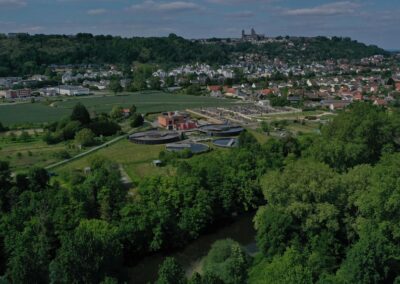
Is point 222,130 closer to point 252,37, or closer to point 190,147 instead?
point 190,147

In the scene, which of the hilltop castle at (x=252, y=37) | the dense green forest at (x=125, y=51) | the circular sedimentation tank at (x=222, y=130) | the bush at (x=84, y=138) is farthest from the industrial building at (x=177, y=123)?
the hilltop castle at (x=252, y=37)

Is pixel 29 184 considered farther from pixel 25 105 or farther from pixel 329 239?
pixel 25 105

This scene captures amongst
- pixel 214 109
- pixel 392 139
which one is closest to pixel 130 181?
pixel 392 139

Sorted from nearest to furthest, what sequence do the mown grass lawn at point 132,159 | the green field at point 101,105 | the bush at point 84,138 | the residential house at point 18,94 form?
the mown grass lawn at point 132,159
the bush at point 84,138
the green field at point 101,105
the residential house at point 18,94

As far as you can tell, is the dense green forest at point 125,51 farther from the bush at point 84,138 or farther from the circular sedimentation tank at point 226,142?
the circular sedimentation tank at point 226,142

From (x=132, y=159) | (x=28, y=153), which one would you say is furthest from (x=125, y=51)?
(x=132, y=159)
